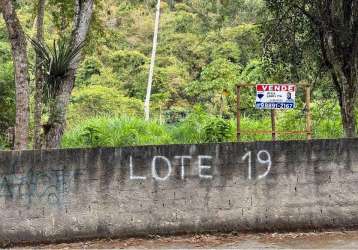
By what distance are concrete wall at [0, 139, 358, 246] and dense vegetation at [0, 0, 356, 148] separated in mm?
2781

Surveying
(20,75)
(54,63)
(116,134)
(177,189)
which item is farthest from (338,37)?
(20,75)

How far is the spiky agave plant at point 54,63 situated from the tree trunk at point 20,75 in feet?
0.85

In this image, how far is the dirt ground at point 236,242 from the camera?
7.28 metres

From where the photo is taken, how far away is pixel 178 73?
3247cm

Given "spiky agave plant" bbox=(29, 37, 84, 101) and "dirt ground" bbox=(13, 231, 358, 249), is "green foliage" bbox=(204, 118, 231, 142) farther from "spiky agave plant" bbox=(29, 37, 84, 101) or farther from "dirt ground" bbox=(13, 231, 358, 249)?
"dirt ground" bbox=(13, 231, 358, 249)

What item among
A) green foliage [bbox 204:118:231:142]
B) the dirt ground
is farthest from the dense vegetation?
the dirt ground

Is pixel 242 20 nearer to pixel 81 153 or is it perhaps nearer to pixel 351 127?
pixel 351 127

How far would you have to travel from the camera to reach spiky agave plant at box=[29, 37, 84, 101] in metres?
9.07

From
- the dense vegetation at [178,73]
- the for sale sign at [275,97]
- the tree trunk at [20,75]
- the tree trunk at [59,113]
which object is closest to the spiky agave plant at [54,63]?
the tree trunk at [59,113]

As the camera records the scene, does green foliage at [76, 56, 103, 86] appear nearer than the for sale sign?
No

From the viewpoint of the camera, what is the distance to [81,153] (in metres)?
7.84

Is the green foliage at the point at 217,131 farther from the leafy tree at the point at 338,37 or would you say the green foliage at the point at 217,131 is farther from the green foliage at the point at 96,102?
the green foliage at the point at 96,102

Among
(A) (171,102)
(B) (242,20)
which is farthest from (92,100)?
(B) (242,20)

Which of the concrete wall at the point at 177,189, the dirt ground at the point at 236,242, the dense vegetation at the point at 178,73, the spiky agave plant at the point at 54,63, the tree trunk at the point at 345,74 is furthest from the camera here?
the dense vegetation at the point at 178,73
